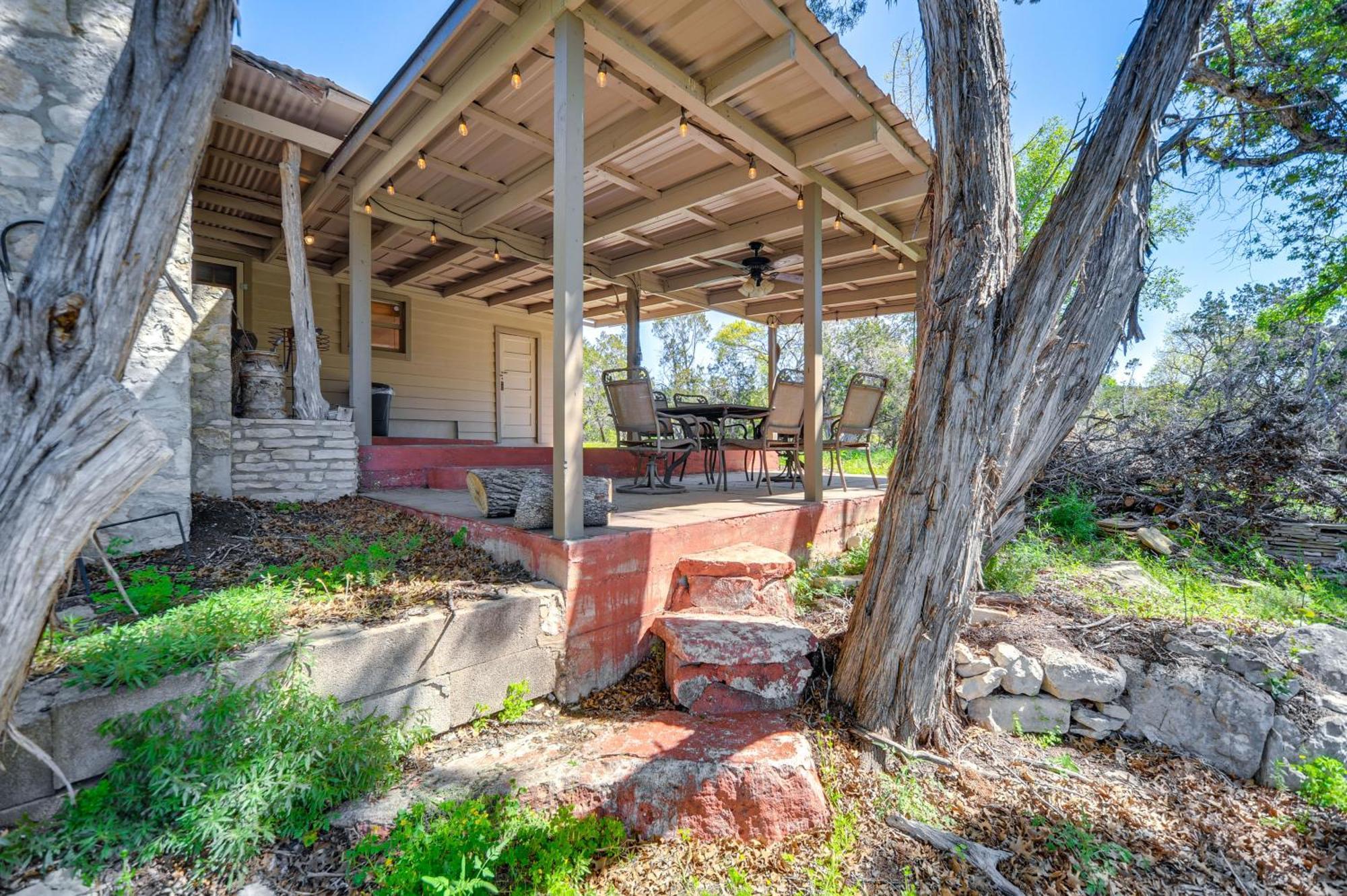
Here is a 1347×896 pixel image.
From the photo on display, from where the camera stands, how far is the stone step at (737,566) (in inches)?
116

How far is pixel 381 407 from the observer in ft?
21.8

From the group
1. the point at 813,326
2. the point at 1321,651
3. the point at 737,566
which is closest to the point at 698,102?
the point at 813,326

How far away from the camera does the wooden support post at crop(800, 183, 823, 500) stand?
4.35 metres

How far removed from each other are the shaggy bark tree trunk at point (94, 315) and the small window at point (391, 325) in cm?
671

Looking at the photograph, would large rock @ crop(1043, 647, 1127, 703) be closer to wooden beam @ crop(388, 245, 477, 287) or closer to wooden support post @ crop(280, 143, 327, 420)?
wooden support post @ crop(280, 143, 327, 420)

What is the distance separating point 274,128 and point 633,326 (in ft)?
12.8

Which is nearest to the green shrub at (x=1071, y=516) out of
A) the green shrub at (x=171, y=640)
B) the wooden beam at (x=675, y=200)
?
the wooden beam at (x=675, y=200)

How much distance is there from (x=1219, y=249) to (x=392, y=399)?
1096 centimetres

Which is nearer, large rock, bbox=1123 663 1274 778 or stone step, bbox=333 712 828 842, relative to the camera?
stone step, bbox=333 712 828 842

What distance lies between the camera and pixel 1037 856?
6.24 ft

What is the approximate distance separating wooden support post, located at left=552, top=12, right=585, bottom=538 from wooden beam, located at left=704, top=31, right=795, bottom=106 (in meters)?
0.86

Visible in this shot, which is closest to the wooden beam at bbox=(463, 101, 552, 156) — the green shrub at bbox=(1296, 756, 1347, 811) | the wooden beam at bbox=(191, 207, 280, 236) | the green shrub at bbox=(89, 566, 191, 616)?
the green shrub at bbox=(89, 566, 191, 616)

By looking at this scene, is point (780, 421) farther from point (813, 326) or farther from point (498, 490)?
point (498, 490)

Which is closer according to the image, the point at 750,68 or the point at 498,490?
the point at 750,68
